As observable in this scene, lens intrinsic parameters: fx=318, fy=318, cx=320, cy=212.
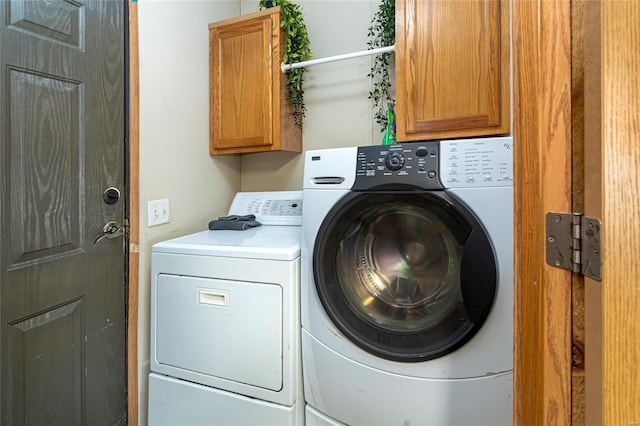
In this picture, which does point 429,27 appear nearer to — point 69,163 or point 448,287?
point 448,287

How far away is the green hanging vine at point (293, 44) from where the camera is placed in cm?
180

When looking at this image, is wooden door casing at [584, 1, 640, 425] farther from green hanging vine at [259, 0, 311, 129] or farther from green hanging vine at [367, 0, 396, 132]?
green hanging vine at [259, 0, 311, 129]

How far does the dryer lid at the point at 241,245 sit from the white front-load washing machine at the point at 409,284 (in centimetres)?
12

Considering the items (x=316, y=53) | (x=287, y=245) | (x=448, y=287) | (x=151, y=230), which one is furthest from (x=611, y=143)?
(x=316, y=53)

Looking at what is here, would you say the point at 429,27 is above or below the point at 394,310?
above

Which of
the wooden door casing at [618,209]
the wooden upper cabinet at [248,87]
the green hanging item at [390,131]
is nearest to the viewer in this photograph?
the wooden door casing at [618,209]

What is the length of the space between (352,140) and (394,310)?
1156 mm

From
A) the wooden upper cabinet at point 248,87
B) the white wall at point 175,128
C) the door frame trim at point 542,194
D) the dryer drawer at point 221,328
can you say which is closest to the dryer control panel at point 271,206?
the white wall at point 175,128

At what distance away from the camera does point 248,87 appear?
1811 mm

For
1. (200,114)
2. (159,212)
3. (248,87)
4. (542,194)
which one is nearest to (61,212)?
(159,212)

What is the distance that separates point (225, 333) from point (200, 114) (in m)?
1.25

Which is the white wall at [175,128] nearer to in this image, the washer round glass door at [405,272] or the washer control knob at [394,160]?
the washer round glass door at [405,272]

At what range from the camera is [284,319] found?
120 cm

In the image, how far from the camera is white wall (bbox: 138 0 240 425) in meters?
1.46
